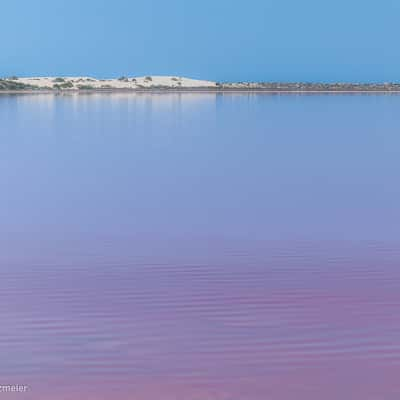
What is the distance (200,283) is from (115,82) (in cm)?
9179

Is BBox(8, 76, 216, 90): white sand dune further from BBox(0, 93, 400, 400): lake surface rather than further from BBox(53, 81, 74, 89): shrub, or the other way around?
BBox(0, 93, 400, 400): lake surface

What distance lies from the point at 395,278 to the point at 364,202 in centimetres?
420

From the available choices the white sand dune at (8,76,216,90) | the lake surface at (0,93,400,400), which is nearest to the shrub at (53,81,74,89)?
the white sand dune at (8,76,216,90)

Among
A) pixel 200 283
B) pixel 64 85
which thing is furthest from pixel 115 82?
pixel 200 283

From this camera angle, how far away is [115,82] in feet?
316

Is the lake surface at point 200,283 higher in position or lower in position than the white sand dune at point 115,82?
lower

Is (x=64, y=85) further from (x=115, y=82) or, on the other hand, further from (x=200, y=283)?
(x=200, y=283)

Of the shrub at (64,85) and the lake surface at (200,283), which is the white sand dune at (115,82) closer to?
the shrub at (64,85)

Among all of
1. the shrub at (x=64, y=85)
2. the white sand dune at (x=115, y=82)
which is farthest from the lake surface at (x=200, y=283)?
the white sand dune at (x=115, y=82)

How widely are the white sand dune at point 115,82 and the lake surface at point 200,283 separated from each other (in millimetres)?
77632

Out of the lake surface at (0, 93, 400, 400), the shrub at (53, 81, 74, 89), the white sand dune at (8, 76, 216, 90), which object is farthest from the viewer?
the white sand dune at (8, 76, 216, 90)

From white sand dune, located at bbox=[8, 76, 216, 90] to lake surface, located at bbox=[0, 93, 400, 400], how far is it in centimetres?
7763

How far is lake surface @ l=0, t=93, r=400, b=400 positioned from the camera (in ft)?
14.9

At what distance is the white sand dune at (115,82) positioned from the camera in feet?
297
